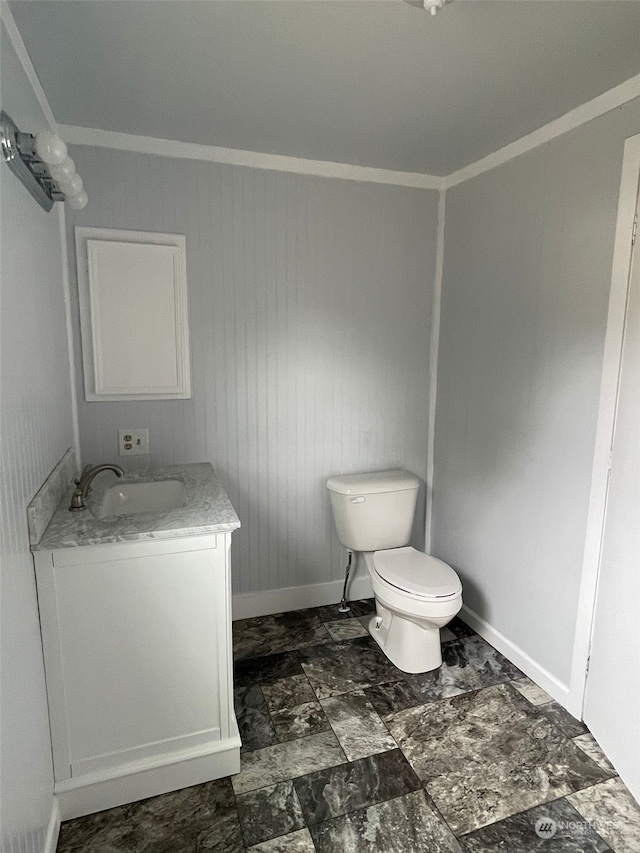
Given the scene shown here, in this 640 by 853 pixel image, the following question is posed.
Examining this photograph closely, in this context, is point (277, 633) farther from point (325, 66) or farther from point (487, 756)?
point (325, 66)

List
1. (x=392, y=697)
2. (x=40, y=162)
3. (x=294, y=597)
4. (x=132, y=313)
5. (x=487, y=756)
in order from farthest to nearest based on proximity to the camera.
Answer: (x=294, y=597) → (x=132, y=313) → (x=392, y=697) → (x=487, y=756) → (x=40, y=162)

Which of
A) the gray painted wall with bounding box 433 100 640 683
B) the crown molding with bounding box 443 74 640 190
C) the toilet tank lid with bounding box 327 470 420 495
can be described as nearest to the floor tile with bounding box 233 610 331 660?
the toilet tank lid with bounding box 327 470 420 495

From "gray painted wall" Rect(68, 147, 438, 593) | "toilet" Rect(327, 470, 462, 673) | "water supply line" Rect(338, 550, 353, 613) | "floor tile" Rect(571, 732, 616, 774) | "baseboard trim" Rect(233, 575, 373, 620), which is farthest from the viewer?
"water supply line" Rect(338, 550, 353, 613)

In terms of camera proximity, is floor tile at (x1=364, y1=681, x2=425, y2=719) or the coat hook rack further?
floor tile at (x1=364, y1=681, x2=425, y2=719)

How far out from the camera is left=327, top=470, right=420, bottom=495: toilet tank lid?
92.7 inches

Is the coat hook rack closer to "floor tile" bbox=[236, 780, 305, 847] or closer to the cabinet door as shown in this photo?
the cabinet door

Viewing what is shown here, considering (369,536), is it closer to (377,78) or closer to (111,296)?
(111,296)

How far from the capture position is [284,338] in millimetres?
2348

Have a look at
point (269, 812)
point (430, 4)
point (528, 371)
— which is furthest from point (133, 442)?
point (430, 4)

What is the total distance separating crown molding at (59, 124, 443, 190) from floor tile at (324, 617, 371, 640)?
2221 mm

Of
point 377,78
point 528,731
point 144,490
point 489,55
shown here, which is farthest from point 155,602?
point 489,55

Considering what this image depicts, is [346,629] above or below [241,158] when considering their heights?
below

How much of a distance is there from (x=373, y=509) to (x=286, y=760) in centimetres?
111

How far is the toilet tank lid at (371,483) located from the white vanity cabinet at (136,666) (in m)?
0.96
